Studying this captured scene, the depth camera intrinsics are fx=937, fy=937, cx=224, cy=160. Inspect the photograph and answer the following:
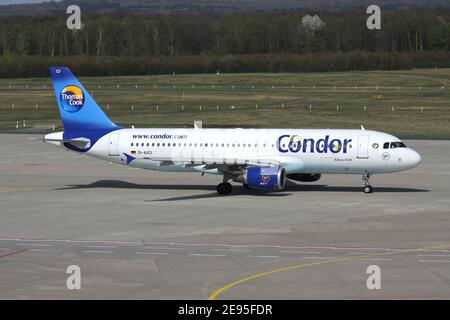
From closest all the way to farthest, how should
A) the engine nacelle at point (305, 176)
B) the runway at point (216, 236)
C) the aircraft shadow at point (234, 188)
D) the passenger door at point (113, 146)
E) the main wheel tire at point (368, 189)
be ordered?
the runway at point (216, 236) < the main wheel tire at point (368, 189) < the aircraft shadow at point (234, 188) < the engine nacelle at point (305, 176) < the passenger door at point (113, 146)

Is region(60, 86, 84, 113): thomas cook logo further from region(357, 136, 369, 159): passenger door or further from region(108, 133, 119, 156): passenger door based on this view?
region(357, 136, 369, 159): passenger door

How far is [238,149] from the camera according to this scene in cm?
6178

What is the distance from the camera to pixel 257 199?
2323 inches

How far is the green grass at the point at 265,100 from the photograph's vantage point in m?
113

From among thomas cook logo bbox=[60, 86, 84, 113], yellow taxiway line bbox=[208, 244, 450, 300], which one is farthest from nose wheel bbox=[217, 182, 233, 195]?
yellow taxiway line bbox=[208, 244, 450, 300]

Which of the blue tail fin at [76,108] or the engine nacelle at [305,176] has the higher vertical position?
the blue tail fin at [76,108]

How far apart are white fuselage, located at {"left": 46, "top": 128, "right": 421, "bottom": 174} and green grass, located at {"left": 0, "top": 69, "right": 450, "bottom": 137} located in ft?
133

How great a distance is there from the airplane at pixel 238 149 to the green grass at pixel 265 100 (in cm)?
4053

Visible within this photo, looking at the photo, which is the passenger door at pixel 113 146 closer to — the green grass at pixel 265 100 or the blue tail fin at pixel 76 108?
the blue tail fin at pixel 76 108

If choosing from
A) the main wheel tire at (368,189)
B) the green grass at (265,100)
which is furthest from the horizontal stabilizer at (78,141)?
the green grass at (265,100)

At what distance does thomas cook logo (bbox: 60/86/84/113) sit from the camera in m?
64.6

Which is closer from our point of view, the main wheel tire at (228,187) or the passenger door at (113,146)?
the main wheel tire at (228,187)

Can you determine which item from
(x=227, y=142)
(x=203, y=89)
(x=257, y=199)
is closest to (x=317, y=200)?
(x=257, y=199)

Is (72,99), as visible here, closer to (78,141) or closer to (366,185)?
(78,141)
